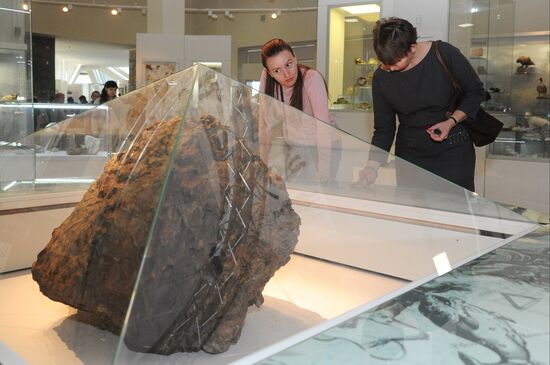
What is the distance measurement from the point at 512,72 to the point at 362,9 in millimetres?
1988

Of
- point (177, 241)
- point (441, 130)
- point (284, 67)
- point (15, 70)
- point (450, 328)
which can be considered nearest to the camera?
point (450, 328)

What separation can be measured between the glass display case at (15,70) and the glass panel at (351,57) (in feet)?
10.1

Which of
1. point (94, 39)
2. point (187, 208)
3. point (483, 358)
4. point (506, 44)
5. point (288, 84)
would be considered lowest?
point (483, 358)

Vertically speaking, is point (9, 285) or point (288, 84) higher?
point (288, 84)

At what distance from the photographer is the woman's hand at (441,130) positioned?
74.0 inches

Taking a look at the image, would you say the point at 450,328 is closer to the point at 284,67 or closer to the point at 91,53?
the point at 284,67

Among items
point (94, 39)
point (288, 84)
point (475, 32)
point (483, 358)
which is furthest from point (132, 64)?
point (483, 358)

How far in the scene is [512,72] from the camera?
4.41m

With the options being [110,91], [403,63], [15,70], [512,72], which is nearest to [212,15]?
[110,91]

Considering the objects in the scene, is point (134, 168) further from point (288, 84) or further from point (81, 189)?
point (288, 84)

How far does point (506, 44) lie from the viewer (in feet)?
14.6

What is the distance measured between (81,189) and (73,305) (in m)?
0.34

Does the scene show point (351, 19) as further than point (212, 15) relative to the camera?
No

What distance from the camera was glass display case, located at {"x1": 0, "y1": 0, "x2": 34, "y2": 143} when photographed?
13.4ft
